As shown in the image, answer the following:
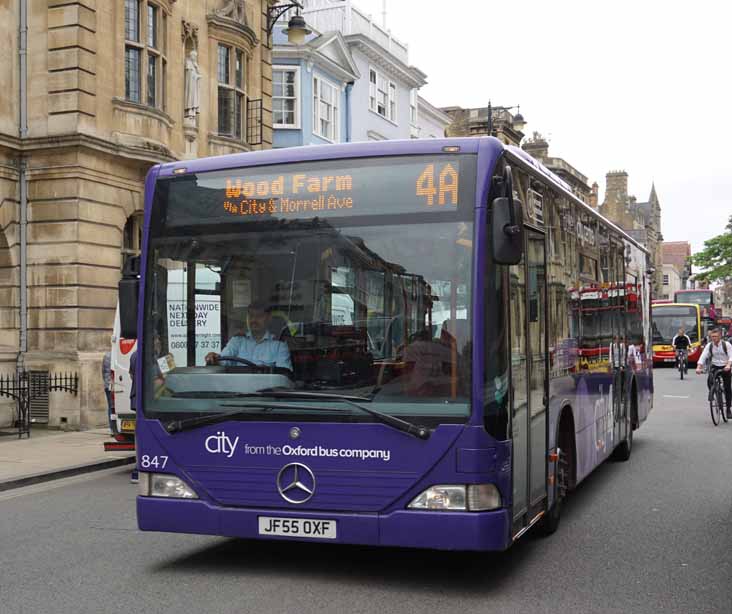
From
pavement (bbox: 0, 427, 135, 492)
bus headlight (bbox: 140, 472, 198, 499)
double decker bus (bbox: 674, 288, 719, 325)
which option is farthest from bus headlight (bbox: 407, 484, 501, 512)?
double decker bus (bbox: 674, 288, 719, 325)

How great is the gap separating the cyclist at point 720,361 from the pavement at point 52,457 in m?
10.6

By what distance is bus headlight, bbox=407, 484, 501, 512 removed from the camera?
621 centimetres

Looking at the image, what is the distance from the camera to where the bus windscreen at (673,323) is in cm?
4744

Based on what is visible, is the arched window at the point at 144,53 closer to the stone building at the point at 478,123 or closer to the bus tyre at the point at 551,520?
the bus tyre at the point at 551,520

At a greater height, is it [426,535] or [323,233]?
[323,233]

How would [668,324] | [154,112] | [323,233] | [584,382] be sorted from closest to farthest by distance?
[323,233] < [584,382] < [154,112] < [668,324]

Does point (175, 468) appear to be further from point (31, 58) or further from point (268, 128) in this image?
point (268, 128)

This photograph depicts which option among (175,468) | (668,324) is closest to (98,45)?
(175,468)

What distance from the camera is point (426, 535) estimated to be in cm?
625

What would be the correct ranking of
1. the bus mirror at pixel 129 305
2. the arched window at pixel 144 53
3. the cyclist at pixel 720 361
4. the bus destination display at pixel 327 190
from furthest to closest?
1. the arched window at pixel 144 53
2. the cyclist at pixel 720 361
3. the bus mirror at pixel 129 305
4. the bus destination display at pixel 327 190

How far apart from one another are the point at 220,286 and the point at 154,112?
582 inches

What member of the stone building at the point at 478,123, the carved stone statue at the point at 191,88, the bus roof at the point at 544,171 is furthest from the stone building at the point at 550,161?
the bus roof at the point at 544,171

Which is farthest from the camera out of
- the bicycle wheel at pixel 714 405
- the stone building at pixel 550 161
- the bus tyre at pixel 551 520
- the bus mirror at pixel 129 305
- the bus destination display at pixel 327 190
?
the stone building at pixel 550 161

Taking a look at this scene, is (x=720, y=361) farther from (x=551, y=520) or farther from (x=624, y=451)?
(x=551, y=520)
